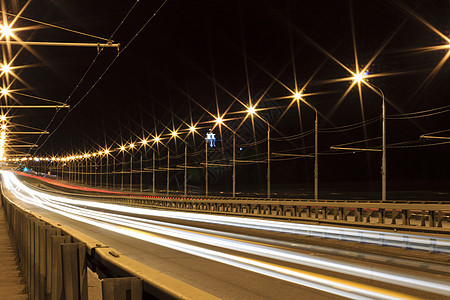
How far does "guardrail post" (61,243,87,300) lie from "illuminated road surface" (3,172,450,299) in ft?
18.7

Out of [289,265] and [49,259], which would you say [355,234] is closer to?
[289,265]

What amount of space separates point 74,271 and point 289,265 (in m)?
10.0

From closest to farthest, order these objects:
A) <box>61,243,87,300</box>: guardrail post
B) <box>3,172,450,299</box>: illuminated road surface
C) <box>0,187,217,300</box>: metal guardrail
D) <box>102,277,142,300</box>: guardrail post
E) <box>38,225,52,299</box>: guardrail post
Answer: <box>0,187,217,300</box>: metal guardrail
<box>102,277,142,300</box>: guardrail post
<box>61,243,87,300</box>: guardrail post
<box>38,225,52,299</box>: guardrail post
<box>3,172,450,299</box>: illuminated road surface

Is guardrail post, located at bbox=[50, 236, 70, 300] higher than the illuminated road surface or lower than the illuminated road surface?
higher

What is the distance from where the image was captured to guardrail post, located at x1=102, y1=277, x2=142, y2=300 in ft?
10.4

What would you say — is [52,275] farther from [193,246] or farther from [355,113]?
[355,113]

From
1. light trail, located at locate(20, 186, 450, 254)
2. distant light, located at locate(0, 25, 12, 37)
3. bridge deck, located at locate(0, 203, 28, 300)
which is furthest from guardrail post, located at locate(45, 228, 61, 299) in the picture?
distant light, located at locate(0, 25, 12, 37)

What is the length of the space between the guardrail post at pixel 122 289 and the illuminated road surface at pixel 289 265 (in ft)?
23.3

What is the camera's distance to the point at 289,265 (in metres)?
14.2

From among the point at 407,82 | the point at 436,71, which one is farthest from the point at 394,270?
the point at 407,82

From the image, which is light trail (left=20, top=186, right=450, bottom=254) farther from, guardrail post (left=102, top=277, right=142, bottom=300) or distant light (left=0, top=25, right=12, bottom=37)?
guardrail post (left=102, top=277, right=142, bottom=300)

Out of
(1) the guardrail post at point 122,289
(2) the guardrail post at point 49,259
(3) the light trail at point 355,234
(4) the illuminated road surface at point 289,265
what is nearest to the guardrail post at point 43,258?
(2) the guardrail post at point 49,259

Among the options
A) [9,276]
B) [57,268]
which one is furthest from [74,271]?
[9,276]

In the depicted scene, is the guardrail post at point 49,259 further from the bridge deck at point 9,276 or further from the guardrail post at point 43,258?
the bridge deck at point 9,276
